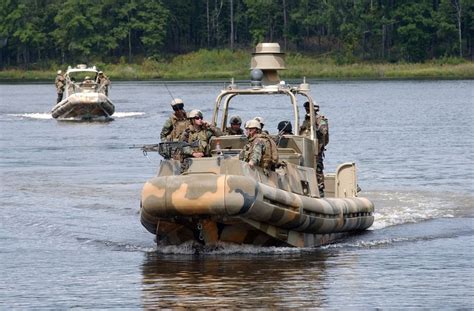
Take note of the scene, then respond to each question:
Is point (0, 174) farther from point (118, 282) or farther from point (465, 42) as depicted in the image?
point (465, 42)

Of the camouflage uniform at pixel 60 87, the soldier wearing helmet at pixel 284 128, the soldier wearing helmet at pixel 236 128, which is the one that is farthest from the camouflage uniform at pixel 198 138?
the camouflage uniform at pixel 60 87

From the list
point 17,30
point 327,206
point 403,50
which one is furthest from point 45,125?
point 17,30

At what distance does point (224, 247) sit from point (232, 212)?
4.43 feet

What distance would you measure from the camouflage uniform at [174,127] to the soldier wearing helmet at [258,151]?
1890 millimetres

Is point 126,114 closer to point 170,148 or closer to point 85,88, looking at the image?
point 85,88

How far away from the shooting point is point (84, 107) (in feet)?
183

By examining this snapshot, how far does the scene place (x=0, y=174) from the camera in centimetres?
3256

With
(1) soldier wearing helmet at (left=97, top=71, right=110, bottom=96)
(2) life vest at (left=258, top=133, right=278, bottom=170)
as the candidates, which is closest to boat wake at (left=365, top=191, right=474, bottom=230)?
(2) life vest at (left=258, top=133, right=278, bottom=170)

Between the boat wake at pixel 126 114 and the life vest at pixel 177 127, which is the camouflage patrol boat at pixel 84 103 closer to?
the boat wake at pixel 126 114

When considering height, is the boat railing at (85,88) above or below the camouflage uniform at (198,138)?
below

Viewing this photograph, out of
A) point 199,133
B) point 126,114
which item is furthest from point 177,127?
point 126,114

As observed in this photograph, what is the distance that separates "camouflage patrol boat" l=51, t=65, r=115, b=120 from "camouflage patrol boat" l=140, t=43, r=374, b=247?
111 ft

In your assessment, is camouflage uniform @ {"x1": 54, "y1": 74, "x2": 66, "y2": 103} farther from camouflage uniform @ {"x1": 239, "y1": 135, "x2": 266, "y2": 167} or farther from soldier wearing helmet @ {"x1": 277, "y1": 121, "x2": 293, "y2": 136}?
camouflage uniform @ {"x1": 239, "y1": 135, "x2": 266, "y2": 167}

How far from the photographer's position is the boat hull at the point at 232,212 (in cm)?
1812
